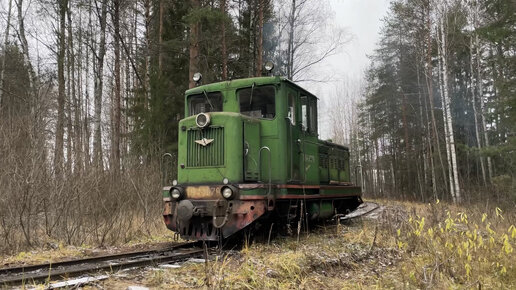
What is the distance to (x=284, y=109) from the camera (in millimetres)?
7434

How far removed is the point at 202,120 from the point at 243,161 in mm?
1034

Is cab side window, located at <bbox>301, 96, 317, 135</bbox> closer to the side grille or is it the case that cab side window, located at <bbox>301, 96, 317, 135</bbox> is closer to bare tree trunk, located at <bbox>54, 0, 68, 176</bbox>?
the side grille

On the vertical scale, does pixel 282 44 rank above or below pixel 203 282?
above

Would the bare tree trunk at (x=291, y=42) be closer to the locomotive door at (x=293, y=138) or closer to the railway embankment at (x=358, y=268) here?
the locomotive door at (x=293, y=138)

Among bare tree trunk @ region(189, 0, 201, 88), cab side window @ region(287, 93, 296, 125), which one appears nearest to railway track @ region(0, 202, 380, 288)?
cab side window @ region(287, 93, 296, 125)

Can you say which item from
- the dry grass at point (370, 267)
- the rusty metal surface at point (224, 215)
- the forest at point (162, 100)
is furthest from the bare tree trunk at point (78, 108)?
the dry grass at point (370, 267)

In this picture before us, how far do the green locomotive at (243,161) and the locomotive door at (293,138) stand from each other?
2 centimetres

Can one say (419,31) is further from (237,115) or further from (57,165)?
(57,165)

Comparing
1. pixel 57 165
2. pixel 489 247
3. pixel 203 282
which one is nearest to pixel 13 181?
pixel 57 165

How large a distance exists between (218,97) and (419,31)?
17492 mm

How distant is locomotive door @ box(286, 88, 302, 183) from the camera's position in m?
7.56

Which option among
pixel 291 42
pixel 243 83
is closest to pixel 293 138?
pixel 243 83

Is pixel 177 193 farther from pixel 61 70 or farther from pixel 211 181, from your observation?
pixel 61 70

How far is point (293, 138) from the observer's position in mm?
7746
